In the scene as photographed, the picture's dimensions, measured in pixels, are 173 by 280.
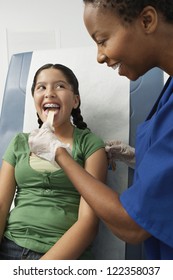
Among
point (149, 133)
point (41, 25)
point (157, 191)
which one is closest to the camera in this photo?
point (157, 191)

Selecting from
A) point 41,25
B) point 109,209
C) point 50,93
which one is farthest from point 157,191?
point 41,25

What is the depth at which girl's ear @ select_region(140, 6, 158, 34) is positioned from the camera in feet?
2.36

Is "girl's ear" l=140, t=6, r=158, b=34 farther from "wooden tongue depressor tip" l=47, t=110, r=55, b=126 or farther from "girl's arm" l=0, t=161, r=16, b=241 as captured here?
"girl's arm" l=0, t=161, r=16, b=241

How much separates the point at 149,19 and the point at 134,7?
44 mm

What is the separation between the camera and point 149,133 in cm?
82

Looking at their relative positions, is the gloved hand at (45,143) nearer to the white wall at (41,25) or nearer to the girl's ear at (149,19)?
the girl's ear at (149,19)

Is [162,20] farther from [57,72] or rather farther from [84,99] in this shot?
[84,99]

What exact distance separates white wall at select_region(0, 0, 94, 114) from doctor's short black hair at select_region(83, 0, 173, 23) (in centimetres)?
130

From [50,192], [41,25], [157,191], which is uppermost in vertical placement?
[41,25]

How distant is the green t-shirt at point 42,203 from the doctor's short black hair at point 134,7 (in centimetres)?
54

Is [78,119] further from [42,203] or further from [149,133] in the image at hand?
[149,133]
